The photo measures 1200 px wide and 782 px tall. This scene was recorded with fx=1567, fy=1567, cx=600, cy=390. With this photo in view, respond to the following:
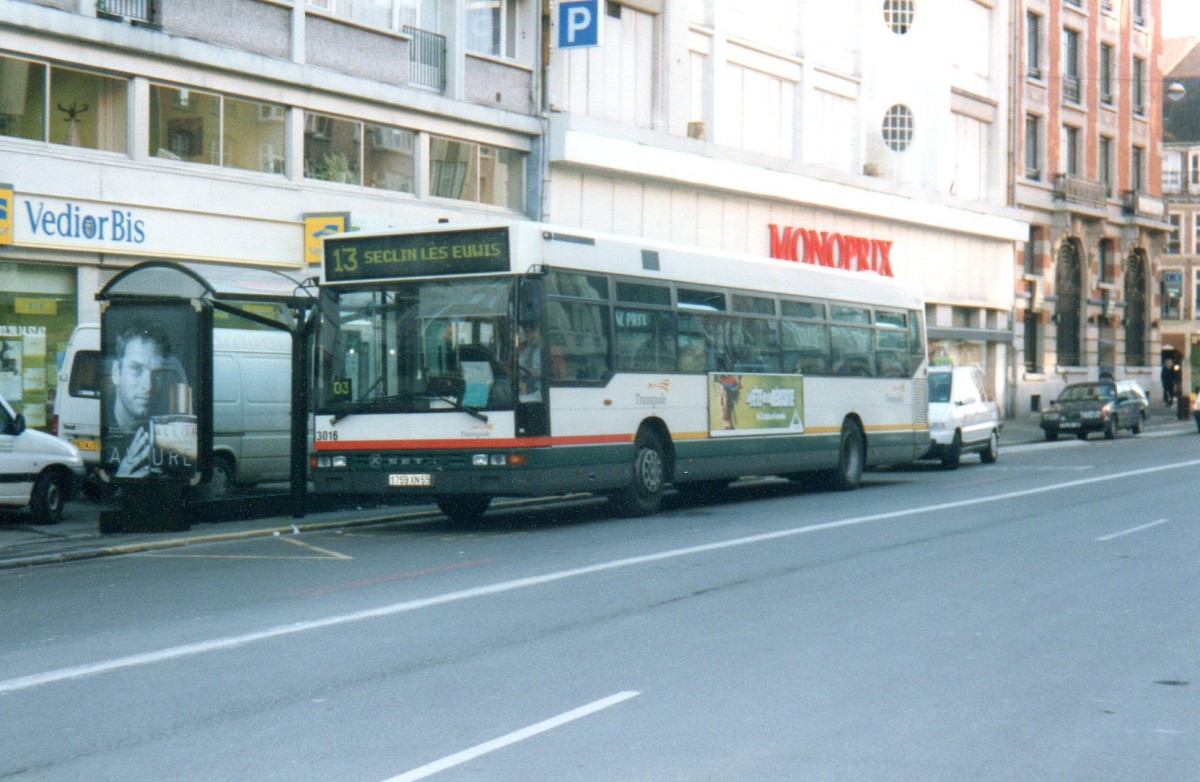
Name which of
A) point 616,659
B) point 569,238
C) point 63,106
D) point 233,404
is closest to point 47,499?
point 233,404

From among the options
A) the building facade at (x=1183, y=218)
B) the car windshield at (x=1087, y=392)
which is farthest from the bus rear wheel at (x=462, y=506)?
the building facade at (x=1183, y=218)

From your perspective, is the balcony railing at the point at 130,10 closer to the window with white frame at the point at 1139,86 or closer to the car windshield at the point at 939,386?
the car windshield at the point at 939,386

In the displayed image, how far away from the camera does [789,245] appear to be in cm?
3853

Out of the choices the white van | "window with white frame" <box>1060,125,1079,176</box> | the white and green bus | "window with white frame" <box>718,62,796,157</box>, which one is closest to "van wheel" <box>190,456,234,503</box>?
the white van

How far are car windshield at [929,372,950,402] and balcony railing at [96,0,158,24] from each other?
14825 mm

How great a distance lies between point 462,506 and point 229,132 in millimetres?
9089

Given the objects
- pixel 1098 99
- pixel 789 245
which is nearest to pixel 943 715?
pixel 789 245

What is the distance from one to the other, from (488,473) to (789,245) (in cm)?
2443

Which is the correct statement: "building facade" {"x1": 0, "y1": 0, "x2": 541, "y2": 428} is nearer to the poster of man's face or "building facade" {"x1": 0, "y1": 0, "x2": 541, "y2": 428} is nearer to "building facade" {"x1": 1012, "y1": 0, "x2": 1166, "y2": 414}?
the poster of man's face

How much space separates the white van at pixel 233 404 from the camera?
19094 millimetres

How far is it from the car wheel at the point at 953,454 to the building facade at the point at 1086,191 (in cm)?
2355

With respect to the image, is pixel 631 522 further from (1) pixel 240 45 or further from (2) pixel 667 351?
(1) pixel 240 45

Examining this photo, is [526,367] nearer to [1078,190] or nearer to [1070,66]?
[1078,190]

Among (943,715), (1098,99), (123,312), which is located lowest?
(943,715)
